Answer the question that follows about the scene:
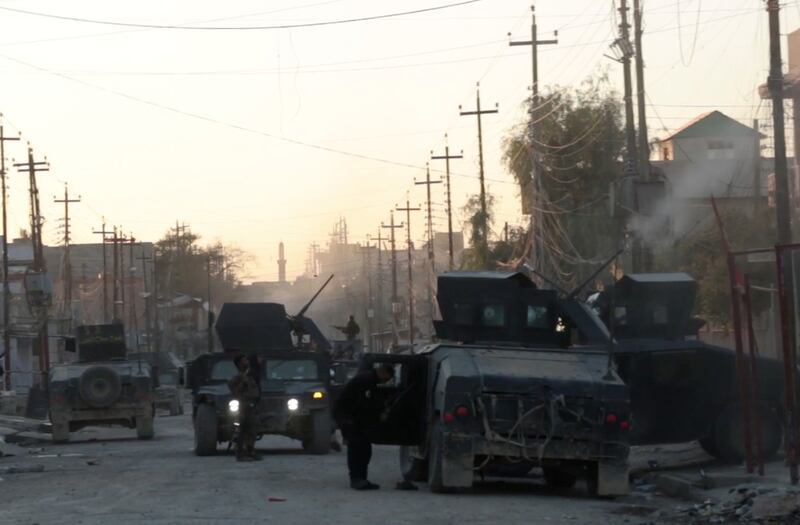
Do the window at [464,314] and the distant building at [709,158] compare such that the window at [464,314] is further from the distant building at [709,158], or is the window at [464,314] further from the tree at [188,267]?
the tree at [188,267]

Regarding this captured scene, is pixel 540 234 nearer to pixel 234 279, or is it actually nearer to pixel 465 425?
pixel 465 425

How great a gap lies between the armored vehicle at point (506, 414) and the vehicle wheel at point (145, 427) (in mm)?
16435

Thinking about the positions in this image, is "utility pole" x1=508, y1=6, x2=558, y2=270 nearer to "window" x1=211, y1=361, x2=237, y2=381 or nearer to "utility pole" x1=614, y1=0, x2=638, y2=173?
"utility pole" x1=614, y1=0, x2=638, y2=173

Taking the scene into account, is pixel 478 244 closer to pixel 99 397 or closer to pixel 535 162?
pixel 535 162

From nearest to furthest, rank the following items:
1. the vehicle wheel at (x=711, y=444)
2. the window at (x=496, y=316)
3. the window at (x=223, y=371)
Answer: the vehicle wheel at (x=711, y=444) < the window at (x=496, y=316) < the window at (x=223, y=371)

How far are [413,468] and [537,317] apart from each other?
4.43m

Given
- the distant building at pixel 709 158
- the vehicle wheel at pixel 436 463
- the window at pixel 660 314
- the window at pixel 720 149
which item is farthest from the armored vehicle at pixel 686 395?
the window at pixel 720 149

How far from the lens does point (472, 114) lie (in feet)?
209

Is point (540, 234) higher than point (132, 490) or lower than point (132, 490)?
higher

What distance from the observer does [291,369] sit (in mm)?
26656

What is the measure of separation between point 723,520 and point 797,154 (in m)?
46.1

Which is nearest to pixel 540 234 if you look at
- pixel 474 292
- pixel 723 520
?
pixel 474 292

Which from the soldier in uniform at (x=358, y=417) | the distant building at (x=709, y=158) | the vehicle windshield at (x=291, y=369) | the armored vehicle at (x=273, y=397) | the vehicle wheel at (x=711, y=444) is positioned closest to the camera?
the soldier in uniform at (x=358, y=417)

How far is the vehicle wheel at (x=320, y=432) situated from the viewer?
25.8 m
